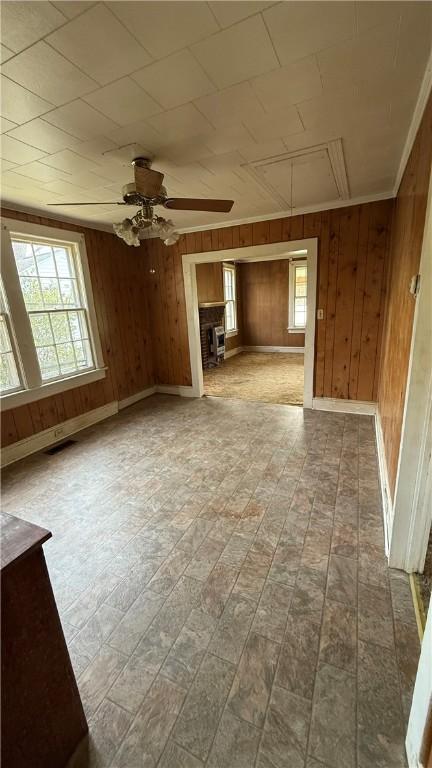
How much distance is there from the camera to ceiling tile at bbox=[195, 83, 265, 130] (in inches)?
59.6

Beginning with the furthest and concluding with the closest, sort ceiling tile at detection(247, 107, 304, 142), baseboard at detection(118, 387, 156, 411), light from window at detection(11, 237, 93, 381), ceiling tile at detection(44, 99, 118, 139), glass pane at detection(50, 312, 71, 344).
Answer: baseboard at detection(118, 387, 156, 411)
glass pane at detection(50, 312, 71, 344)
light from window at detection(11, 237, 93, 381)
ceiling tile at detection(247, 107, 304, 142)
ceiling tile at detection(44, 99, 118, 139)

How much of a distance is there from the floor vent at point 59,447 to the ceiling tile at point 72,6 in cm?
320

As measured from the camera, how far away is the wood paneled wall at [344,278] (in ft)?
11.0

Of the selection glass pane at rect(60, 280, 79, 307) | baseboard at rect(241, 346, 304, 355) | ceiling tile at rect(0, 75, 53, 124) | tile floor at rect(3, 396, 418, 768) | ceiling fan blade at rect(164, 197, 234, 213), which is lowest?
tile floor at rect(3, 396, 418, 768)

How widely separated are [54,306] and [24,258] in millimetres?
536

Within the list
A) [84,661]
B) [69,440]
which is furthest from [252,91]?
[69,440]

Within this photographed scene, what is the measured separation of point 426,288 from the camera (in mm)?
1369

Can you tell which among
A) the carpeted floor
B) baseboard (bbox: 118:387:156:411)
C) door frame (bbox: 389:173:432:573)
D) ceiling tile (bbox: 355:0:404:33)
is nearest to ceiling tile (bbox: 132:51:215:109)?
ceiling tile (bbox: 355:0:404:33)

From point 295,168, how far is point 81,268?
261cm

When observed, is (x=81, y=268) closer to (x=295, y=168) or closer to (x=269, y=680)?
A: (x=295, y=168)

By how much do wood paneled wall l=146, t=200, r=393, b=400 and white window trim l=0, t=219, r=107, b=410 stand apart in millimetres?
1582

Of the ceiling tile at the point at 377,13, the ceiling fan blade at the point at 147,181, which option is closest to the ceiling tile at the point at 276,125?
the ceiling tile at the point at 377,13

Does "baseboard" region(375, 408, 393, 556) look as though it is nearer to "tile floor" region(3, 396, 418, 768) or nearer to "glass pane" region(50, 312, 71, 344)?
"tile floor" region(3, 396, 418, 768)

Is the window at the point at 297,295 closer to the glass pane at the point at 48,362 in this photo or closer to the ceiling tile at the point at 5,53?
the glass pane at the point at 48,362
